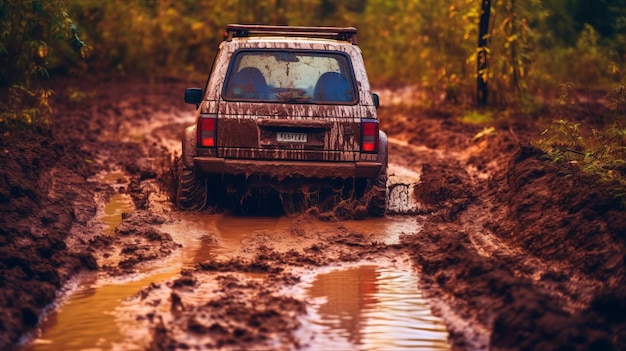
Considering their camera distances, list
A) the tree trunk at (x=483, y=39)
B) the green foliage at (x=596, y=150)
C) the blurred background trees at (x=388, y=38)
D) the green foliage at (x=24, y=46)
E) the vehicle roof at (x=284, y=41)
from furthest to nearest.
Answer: the tree trunk at (x=483, y=39) → the blurred background trees at (x=388, y=38) → the green foliage at (x=24, y=46) → the vehicle roof at (x=284, y=41) → the green foliage at (x=596, y=150)

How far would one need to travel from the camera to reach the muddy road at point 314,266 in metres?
6.46

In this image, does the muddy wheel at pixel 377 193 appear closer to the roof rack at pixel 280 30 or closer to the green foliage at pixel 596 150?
the roof rack at pixel 280 30

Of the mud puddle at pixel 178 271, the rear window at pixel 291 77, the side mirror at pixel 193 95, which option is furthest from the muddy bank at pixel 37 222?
the rear window at pixel 291 77

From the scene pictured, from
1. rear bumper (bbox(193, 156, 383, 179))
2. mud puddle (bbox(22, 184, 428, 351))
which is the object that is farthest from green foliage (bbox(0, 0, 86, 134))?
rear bumper (bbox(193, 156, 383, 179))

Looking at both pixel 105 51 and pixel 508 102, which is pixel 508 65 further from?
pixel 105 51

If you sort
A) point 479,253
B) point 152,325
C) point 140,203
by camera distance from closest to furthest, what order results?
point 152,325 < point 479,253 < point 140,203

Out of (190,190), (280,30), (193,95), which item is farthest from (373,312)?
(193,95)

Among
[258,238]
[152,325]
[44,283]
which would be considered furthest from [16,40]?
[152,325]

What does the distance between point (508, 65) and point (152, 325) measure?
1209cm

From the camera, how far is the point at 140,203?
440 inches

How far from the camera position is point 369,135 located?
10.3m

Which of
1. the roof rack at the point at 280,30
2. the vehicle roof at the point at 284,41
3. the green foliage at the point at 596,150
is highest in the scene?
the roof rack at the point at 280,30

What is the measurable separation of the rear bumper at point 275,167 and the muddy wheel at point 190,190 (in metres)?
0.35

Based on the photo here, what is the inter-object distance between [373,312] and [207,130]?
354 cm
